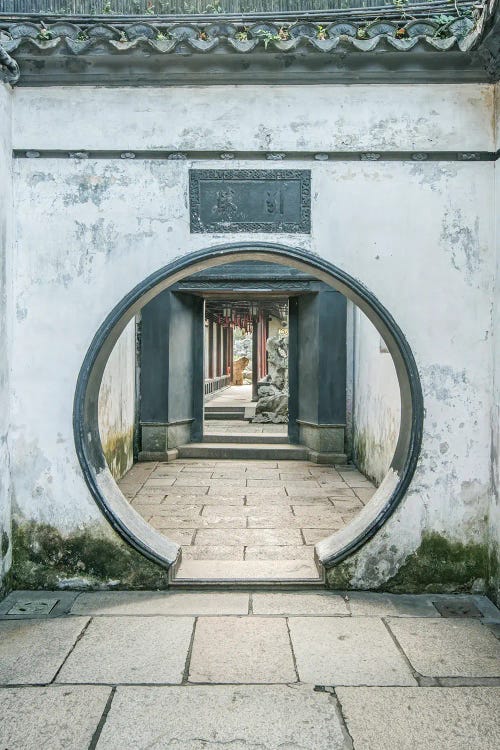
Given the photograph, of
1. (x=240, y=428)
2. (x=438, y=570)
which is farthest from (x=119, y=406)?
(x=438, y=570)

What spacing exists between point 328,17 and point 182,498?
5.36m

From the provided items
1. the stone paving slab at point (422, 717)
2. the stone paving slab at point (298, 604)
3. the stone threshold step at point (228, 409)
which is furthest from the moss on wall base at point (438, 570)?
the stone threshold step at point (228, 409)

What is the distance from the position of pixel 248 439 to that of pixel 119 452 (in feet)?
9.19

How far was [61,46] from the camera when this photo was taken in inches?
A: 159

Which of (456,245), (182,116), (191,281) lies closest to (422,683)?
(456,245)

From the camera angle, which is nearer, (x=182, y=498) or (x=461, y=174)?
(x=461, y=174)

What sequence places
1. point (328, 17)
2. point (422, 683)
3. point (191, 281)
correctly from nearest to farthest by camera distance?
point (422, 683) → point (328, 17) → point (191, 281)

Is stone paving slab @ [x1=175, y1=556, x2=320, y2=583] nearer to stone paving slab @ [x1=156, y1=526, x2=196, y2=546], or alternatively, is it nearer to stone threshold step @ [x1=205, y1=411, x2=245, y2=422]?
stone paving slab @ [x1=156, y1=526, x2=196, y2=546]

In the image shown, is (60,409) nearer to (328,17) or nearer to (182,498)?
(182,498)

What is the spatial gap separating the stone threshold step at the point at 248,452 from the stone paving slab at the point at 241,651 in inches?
254

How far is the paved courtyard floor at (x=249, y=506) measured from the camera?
17.1 feet

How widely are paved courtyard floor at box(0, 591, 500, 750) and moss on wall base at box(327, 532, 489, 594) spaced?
0.33 feet

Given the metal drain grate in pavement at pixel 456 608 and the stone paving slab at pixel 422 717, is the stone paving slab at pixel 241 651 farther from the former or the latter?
the metal drain grate in pavement at pixel 456 608

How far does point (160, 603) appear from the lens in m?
4.07
